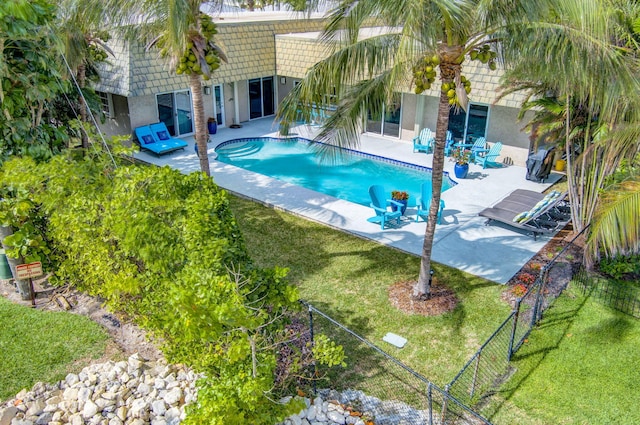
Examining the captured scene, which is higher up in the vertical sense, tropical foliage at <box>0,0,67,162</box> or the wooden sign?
tropical foliage at <box>0,0,67,162</box>

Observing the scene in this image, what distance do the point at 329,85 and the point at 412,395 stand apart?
5.23 m

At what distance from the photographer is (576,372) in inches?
329

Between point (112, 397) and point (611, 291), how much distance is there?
9.84 m

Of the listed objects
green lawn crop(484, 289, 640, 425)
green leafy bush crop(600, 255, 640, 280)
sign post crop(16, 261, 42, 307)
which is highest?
sign post crop(16, 261, 42, 307)

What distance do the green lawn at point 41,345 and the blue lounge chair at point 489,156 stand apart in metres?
14.0

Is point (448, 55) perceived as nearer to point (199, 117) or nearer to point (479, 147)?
point (199, 117)

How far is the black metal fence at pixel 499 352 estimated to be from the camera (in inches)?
304

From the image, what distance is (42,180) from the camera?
8.36 meters

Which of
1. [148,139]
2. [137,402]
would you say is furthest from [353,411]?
[148,139]

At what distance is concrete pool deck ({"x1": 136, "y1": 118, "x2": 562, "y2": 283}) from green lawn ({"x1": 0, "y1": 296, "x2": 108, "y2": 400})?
5.57 m

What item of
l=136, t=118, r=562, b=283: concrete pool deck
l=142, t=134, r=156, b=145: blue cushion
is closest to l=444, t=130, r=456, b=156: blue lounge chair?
l=136, t=118, r=562, b=283: concrete pool deck

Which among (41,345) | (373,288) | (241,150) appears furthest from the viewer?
(241,150)

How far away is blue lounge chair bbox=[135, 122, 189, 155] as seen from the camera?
19.3 meters

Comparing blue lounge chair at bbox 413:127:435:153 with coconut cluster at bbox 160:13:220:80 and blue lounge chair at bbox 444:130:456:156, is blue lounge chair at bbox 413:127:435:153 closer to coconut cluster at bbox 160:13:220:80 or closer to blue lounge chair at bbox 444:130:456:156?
blue lounge chair at bbox 444:130:456:156
